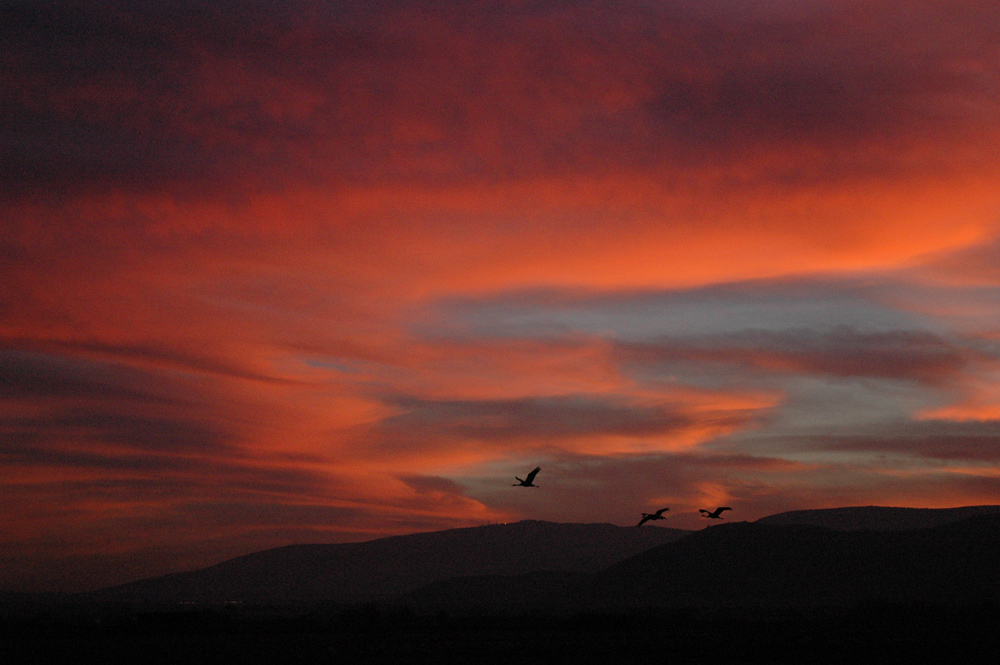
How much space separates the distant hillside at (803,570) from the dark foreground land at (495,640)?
54.9 meters

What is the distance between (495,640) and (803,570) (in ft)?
355

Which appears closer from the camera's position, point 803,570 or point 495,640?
point 495,640

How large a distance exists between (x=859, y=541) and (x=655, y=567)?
34.0 metres

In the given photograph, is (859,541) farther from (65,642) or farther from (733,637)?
(65,642)

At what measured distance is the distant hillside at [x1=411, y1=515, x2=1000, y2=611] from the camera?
14208 centimetres

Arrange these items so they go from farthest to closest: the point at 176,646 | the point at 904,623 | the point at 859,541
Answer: the point at 859,541, the point at 904,623, the point at 176,646

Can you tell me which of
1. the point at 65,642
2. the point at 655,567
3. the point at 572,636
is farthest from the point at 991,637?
the point at 655,567

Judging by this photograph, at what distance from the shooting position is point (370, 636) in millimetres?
65562

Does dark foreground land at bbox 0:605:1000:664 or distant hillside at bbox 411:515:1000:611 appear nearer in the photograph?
dark foreground land at bbox 0:605:1000:664

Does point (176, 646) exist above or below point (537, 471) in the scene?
below

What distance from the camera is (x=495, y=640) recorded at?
6084 cm

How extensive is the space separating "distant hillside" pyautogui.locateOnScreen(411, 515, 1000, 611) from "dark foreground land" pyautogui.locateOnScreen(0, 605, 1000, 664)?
180 feet

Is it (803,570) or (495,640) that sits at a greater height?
(803,570)

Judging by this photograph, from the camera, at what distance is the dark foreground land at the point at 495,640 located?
49.3 meters
